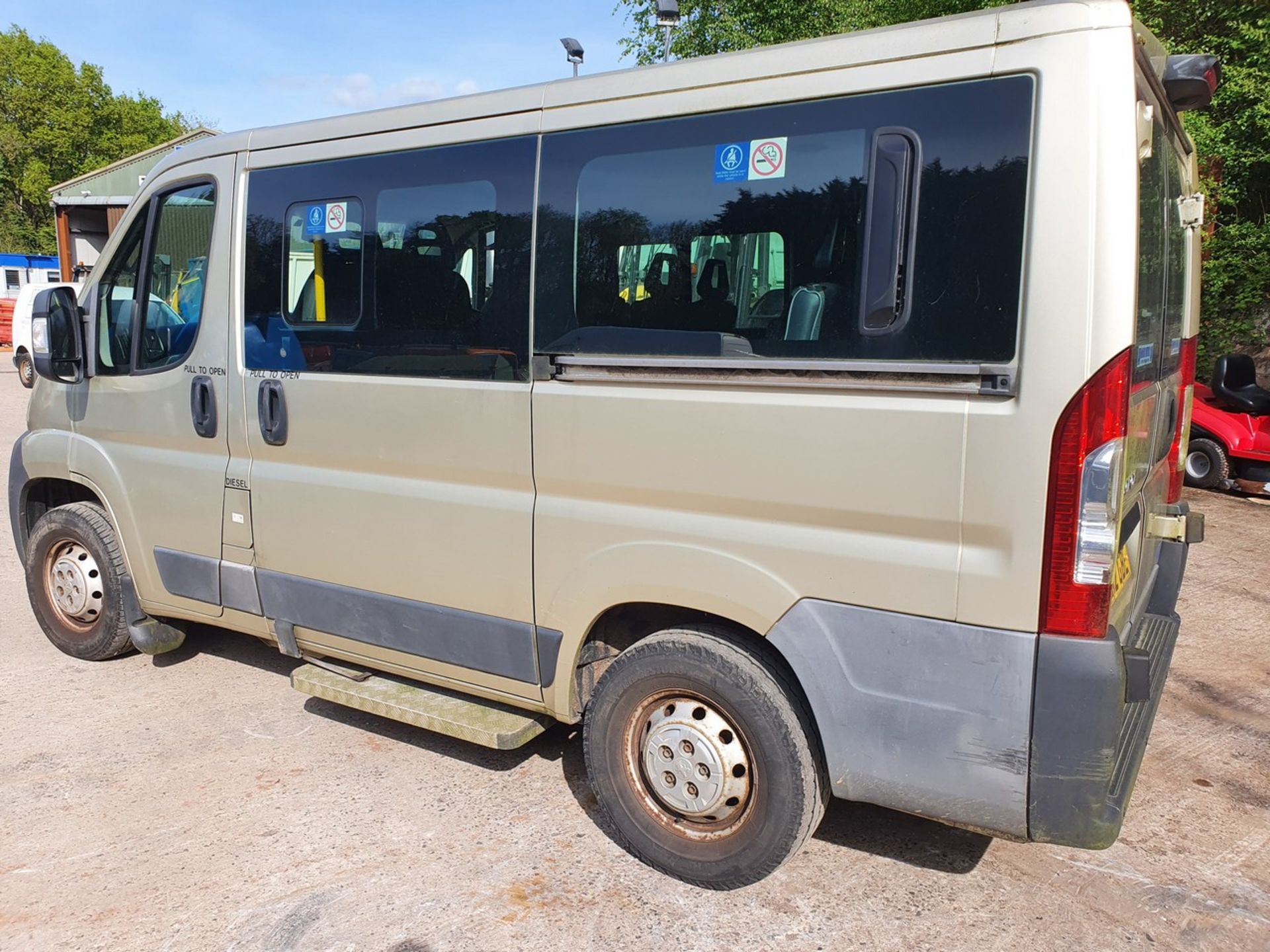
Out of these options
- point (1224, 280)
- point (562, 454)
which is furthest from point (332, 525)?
point (1224, 280)

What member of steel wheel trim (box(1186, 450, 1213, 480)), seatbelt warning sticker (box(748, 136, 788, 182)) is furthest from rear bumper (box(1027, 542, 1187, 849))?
steel wheel trim (box(1186, 450, 1213, 480))

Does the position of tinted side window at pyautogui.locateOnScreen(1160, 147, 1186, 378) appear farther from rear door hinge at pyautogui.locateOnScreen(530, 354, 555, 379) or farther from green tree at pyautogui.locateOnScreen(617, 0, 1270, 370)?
green tree at pyautogui.locateOnScreen(617, 0, 1270, 370)

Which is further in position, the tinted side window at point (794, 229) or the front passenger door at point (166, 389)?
the front passenger door at point (166, 389)

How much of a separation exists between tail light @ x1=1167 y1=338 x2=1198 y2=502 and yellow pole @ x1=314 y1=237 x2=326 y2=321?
3.41 m

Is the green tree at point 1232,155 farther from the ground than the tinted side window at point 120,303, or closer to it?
farther from the ground

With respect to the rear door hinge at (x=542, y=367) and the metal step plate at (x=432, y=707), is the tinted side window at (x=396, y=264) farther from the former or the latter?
the metal step plate at (x=432, y=707)

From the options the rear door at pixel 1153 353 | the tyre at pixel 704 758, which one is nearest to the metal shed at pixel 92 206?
the tyre at pixel 704 758

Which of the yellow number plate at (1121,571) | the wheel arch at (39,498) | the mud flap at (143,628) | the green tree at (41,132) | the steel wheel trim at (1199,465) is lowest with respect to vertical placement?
the mud flap at (143,628)

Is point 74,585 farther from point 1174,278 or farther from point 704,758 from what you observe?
point 1174,278

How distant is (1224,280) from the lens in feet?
37.7

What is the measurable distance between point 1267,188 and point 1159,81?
34.1 ft

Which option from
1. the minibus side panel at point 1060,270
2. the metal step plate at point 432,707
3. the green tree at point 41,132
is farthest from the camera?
the green tree at point 41,132

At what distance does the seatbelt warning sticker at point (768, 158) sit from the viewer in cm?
288

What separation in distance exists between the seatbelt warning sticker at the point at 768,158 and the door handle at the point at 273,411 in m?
2.17
